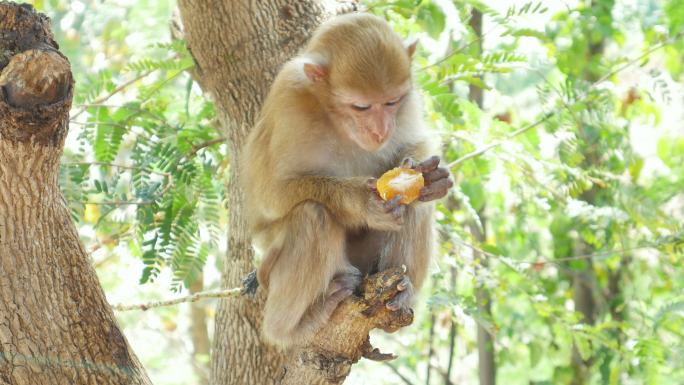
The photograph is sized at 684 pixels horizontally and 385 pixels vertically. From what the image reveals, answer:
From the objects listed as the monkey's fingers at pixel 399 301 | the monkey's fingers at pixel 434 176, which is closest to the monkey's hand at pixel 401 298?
the monkey's fingers at pixel 399 301

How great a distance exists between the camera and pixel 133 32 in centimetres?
1055

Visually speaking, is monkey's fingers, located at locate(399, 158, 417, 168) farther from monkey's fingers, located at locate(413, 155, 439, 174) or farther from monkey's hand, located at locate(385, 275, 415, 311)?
monkey's hand, located at locate(385, 275, 415, 311)

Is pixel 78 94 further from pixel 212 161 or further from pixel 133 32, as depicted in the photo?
pixel 133 32

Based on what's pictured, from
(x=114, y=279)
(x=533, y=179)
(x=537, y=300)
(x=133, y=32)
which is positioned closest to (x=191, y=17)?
(x=533, y=179)

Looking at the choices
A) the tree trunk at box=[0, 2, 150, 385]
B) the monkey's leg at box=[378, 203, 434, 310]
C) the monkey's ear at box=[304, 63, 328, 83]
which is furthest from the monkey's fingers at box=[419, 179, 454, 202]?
the tree trunk at box=[0, 2, 150, 385]

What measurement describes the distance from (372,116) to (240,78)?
1236mm

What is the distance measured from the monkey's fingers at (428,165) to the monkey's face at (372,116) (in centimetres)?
31

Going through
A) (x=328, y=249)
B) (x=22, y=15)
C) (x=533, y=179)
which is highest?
(x=22, y=15)

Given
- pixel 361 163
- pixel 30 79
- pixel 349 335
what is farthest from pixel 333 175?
pixel 30 79

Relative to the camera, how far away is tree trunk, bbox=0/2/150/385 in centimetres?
324

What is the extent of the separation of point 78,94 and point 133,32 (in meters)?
4.92

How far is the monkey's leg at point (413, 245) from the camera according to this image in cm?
479

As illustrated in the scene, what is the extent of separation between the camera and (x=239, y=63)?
5465mm

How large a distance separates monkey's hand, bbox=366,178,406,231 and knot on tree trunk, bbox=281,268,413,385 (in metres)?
0.40
